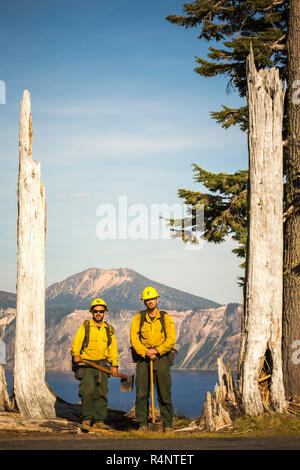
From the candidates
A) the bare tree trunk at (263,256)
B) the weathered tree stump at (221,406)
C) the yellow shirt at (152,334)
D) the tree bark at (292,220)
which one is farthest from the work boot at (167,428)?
the tree bark at (292,220)

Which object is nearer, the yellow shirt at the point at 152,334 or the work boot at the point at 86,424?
the work boot at the point at 86,424

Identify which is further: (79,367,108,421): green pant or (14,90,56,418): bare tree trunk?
(14,90,56,418): bare tree trunk

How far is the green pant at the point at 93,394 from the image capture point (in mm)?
10172

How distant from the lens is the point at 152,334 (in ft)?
33.2

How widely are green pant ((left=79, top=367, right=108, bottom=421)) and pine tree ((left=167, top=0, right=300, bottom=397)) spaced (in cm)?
454

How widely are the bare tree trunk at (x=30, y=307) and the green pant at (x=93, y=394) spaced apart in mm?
1462

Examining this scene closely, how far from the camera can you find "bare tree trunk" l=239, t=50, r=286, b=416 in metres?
10.6

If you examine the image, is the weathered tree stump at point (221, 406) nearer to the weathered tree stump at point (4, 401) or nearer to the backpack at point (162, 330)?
the backpack at point (162, 330)

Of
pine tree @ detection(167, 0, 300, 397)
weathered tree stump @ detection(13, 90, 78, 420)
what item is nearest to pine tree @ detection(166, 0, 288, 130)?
pine tree @ detection(167, 0, 300, 397)

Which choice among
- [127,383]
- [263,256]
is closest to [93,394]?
[127,383]

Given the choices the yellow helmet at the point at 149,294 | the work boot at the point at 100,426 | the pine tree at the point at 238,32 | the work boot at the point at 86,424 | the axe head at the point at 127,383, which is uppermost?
the pine tree at the point at 238,32

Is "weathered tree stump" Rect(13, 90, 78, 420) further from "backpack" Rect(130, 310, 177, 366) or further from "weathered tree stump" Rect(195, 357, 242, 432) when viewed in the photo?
"weathered tree stump" Rect(195, 357, 242, 432)
